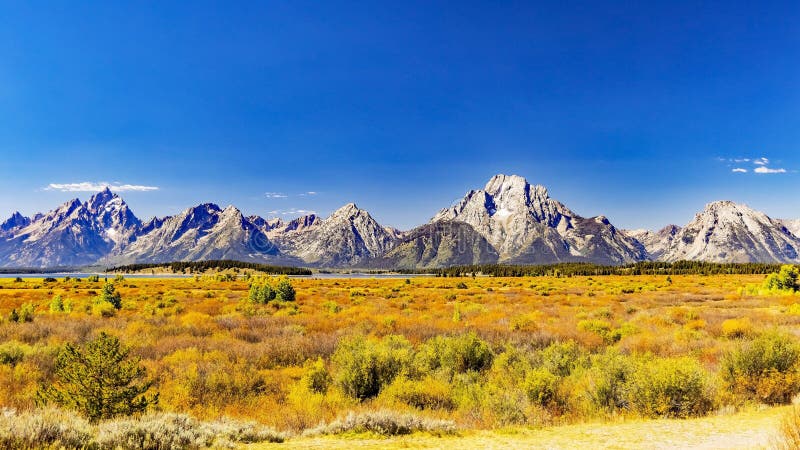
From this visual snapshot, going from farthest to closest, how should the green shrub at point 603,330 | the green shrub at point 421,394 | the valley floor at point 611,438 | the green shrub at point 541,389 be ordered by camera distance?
the green shrub at point 603,330
the green shrub at point 421,394
the green shrub at point 541,389
the valley floor at point 611,438

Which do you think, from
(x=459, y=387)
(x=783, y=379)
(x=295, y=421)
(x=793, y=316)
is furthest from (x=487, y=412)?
(x=793, y=316)

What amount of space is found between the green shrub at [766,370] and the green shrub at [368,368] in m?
8.86

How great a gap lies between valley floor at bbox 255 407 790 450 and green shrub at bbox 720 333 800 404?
1704mm

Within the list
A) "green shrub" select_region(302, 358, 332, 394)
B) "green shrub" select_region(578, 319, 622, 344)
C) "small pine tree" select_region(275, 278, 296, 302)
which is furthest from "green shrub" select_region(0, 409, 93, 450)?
"small pine tree" select_region(275, 278, 296, 302)

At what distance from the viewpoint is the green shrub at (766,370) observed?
9562 millimetres

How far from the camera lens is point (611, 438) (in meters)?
7.15

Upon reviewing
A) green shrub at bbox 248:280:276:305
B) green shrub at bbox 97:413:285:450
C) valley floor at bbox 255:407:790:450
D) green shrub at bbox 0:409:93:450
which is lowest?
green shrub at bbox 248:280:276:305

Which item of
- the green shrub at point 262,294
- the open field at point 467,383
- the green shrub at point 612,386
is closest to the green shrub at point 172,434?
the open field at point 467,383

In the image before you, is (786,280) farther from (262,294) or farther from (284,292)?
(262,294)

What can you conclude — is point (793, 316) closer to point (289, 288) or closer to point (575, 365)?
point (575, 365)

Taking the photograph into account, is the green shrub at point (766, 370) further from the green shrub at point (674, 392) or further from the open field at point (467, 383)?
the green shrub at point (674, 392)

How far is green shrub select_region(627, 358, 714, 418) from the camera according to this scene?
887cm

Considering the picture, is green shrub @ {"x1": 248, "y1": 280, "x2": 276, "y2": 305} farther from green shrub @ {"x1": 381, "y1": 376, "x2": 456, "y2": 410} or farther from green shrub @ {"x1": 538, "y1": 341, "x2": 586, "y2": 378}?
green shrub @ {"x1": 538, "y1": 341, "x2": 586, "y2": 378}

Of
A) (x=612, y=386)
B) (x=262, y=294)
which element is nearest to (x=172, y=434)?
(x=612, y=386)
